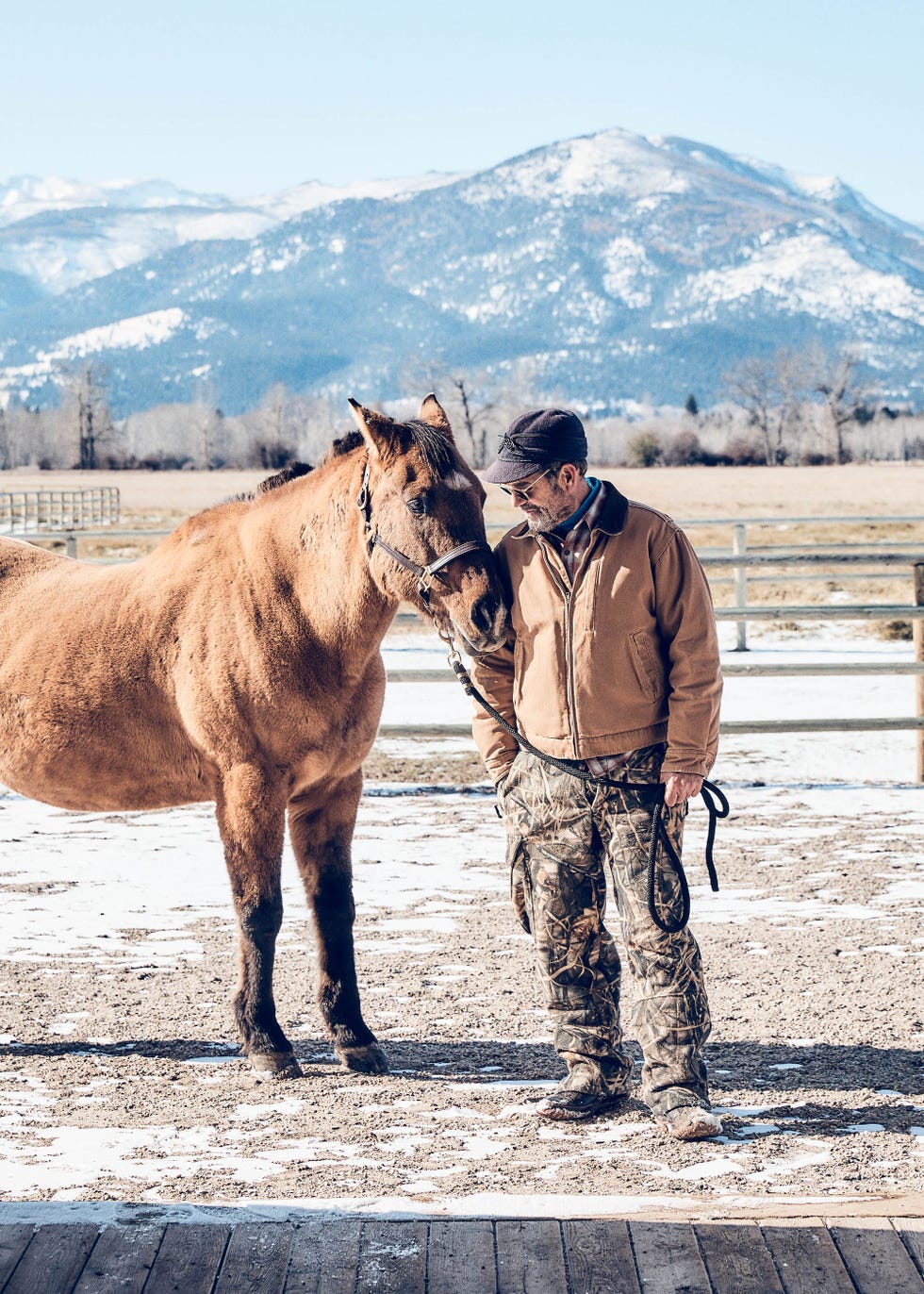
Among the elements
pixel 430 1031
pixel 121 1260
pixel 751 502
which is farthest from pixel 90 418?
pixel 121 1260

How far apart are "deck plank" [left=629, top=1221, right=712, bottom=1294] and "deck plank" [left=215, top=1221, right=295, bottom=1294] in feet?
2.09

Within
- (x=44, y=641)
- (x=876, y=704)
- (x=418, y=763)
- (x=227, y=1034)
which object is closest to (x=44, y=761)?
(x=44, y=641)

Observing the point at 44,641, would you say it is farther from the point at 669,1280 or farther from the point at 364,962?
the point at 669,1280

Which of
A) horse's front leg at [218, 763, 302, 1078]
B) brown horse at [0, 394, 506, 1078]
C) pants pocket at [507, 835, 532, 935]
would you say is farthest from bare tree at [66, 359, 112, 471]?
pants pocket at [507, 835, 532, 935]

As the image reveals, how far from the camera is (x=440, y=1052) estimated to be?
14.0 feet

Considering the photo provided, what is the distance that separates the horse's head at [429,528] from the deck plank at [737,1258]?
1472mm

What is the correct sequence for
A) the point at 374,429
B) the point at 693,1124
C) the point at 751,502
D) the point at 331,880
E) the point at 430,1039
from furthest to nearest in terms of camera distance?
the point at 751,502, the point at 430,1039, the point at 331,880, the point at 374,429, the point at 693,1124

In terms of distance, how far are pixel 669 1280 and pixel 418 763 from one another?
7052 millimetres

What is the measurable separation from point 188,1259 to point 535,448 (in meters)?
1.95

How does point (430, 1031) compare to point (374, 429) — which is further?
point (430, 1031)

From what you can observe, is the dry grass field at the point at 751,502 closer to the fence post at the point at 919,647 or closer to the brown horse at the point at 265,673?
the fence post at the point at 919,647

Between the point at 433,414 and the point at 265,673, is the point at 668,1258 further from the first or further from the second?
the point at 433,414

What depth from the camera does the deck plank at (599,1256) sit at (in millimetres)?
2479

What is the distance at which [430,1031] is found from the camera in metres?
4.48
